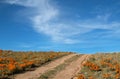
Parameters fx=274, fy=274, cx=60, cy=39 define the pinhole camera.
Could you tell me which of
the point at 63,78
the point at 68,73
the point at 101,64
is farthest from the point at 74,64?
the point at 63,78

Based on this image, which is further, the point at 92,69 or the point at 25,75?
the point at 92,69

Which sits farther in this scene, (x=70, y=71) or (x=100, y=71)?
(x=100, y=71)

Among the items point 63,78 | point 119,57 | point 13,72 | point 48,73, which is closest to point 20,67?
point 13,72

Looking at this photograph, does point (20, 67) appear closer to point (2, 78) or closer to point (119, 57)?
point (2, 78)

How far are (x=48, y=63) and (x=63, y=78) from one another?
406 inches

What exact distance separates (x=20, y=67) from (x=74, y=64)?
821cm

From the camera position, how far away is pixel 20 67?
33344 mm

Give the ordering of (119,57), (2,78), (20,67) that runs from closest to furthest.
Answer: (2,78), (20,67), (119,57)

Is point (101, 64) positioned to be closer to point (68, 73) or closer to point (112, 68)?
point (112, 68)

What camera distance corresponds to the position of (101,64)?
37312mm

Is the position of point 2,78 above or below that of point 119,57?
below

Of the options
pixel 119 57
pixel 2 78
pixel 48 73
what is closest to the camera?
pixel 2 78

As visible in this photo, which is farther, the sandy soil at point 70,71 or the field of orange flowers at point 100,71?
the field of orange flowers at point 100,71

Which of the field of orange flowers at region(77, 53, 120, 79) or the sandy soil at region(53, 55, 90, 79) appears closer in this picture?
the sandy soil at region(53, 55, 90, 79)
